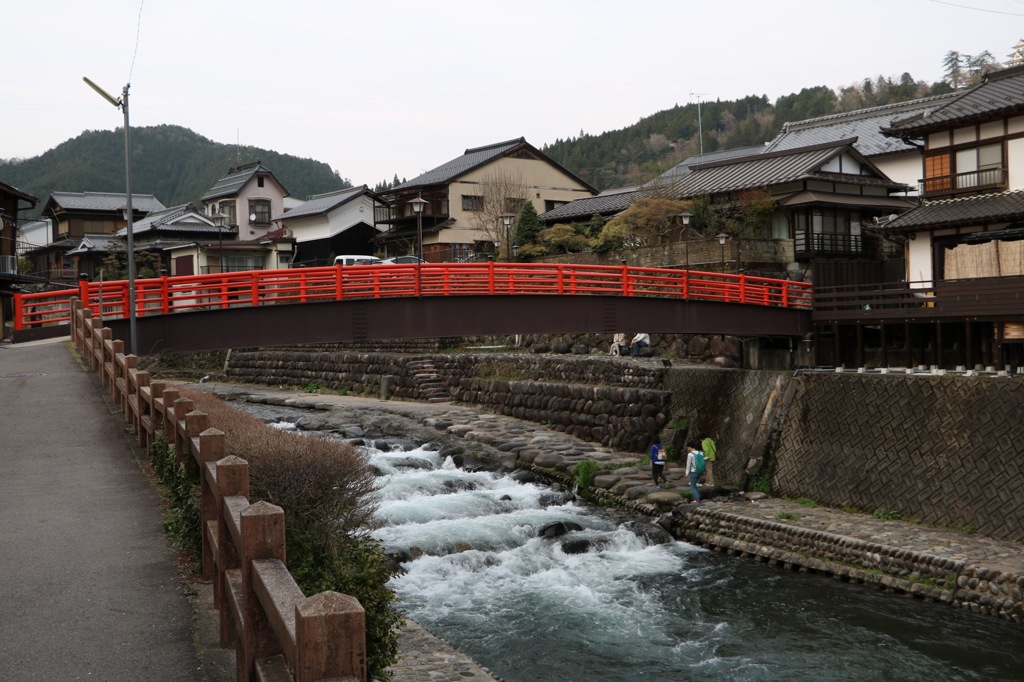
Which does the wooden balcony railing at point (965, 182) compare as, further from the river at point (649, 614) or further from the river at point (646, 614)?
the river at point (649, 614)

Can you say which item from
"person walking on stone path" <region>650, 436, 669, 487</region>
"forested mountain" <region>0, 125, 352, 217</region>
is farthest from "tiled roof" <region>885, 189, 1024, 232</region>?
"forested mountain" <region>0, 125, 352, 217</region>

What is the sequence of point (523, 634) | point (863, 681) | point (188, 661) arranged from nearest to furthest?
point (188, 661) < point (863, 681) < point (523, 634)

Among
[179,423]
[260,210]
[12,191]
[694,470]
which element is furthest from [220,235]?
[179,423]

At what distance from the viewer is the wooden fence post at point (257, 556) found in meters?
5.15

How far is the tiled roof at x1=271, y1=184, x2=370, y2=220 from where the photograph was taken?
57.8m

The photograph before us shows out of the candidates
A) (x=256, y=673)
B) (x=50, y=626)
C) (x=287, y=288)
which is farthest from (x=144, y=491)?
(x=287, y=288)

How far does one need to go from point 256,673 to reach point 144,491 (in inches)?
260

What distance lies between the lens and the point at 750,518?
2002cm

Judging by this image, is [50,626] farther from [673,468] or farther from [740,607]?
[673,468]

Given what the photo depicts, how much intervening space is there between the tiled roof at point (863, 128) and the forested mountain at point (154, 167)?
61.3 m

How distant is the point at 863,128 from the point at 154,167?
Result: 84.4 meters

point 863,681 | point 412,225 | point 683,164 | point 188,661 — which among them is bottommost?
point 863,681

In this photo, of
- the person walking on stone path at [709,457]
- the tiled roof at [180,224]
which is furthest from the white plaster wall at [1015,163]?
the tiled roof at [180,224]

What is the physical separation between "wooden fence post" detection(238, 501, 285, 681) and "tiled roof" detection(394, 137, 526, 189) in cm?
5084
